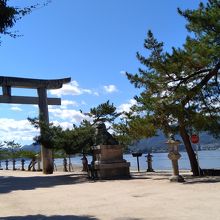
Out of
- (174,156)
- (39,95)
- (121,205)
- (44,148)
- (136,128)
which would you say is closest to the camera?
(121,205)

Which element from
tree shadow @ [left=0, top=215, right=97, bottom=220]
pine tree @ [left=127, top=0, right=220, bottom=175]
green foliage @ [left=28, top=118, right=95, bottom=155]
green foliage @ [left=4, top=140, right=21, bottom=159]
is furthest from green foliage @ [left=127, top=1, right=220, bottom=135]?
green foliage @ [left=4, top=140, right=21, bottom=159]

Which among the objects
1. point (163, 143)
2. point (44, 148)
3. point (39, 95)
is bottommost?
point (163, 143)

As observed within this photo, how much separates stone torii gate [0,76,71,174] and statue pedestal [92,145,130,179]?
787cm

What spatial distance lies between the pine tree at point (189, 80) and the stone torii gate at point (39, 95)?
1009 centimetres

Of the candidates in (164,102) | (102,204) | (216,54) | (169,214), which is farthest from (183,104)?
(169,214)

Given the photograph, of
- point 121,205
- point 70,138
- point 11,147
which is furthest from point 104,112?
point 11,147

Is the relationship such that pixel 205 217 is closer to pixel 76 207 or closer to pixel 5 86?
pixel 76 207

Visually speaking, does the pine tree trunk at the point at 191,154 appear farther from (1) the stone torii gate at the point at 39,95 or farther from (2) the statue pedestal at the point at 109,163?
(1) the stone torii gate at the point at 39,95

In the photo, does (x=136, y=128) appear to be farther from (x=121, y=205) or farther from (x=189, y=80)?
(x=121, y=205)

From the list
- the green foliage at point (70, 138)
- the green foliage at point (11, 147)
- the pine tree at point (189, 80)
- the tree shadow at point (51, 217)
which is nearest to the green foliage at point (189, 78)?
the pine tree at point (189, 80)

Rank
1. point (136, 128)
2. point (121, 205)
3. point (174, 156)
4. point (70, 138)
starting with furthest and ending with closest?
point (70, 138) → point (136, 128) → point (174, 156) → point (121, 205)

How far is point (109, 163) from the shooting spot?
19422mm

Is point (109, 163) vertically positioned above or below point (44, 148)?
below

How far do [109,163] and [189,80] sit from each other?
203 inches
